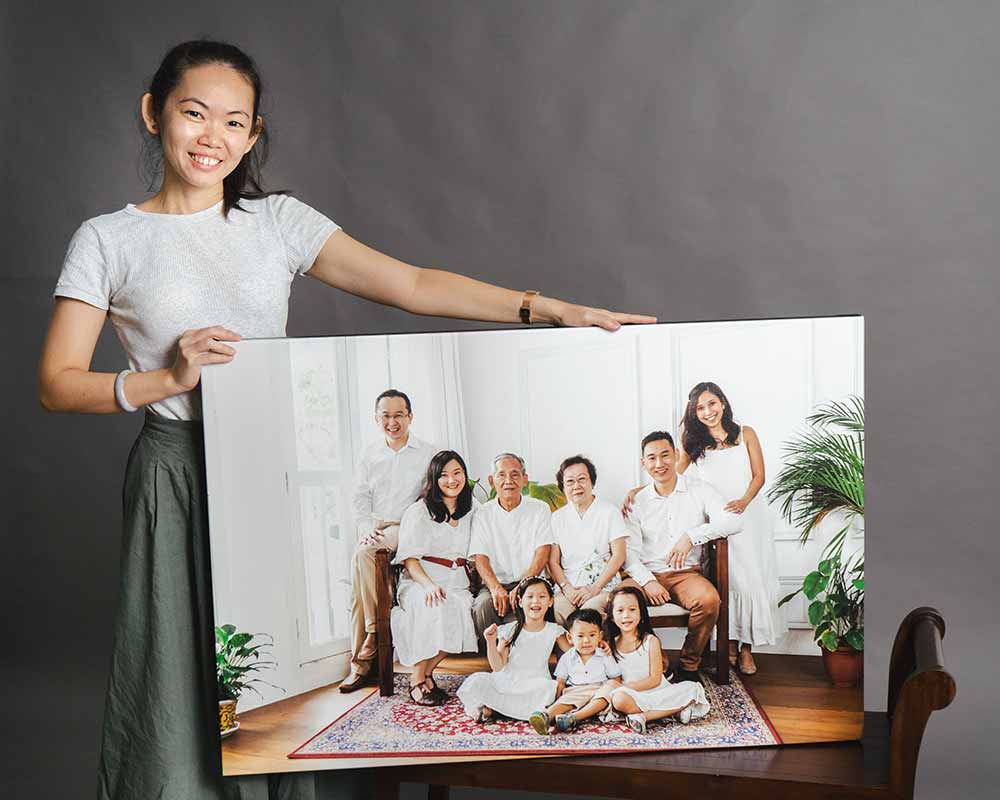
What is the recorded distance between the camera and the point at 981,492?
332cm

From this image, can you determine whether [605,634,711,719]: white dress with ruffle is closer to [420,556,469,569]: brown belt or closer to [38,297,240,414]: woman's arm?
[420,556,469,569]: brown belt

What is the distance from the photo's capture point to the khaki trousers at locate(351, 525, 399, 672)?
6.43 feet

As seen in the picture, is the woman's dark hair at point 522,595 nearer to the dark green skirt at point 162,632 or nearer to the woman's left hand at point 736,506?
the woman's left hand at point 736,506

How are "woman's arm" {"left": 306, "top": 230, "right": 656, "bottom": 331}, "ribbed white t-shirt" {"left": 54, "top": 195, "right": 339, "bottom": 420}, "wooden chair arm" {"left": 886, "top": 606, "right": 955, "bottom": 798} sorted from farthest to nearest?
"woman's arm" {"left": 306, "top": 230, "right": 656, "bottom": 331}, "ribbed white t-shirt" {"left": 54, "top": 195, "right": 339, "bottom": 420}, "wooden chair arm" {"left": 886, "top": 606, "right": 955, "bottom": 798}

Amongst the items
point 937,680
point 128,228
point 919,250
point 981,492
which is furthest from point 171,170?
point 981,492

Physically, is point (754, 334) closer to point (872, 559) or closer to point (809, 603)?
point (809, 603)

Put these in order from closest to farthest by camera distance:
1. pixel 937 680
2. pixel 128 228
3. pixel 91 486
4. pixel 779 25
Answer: pixel 937 680 → pixel 128 228 → pixel 779 25 → pixel 91 486

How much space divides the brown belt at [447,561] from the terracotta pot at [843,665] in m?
0.66

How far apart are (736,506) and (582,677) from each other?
1.33ft

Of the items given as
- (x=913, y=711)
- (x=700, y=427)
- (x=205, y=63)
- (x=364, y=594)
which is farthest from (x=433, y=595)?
(x=205, y=63)

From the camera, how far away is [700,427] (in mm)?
1941

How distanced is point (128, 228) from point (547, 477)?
2.76 feet

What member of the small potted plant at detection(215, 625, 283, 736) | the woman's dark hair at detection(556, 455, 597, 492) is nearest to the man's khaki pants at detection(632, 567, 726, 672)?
the woman's dark hair at detection(556, 455, 597, 492)

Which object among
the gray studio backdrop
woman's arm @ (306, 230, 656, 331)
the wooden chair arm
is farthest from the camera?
the gray studio backdrop
